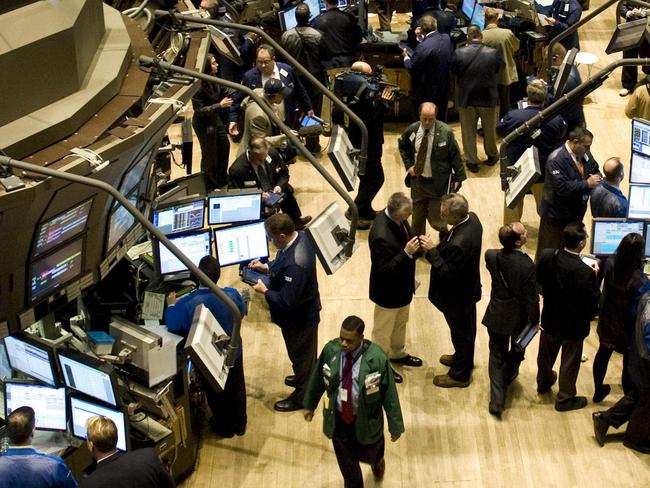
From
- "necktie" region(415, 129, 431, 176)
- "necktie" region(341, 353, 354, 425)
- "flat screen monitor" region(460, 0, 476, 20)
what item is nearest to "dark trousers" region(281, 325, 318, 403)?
"necktie" region(341, 353, 354, 425)

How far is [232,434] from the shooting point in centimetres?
808

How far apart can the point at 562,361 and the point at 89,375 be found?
367 centimetres

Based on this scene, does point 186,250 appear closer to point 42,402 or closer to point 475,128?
point 42,402

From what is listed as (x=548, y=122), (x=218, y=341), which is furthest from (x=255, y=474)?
(x=548, y=122)

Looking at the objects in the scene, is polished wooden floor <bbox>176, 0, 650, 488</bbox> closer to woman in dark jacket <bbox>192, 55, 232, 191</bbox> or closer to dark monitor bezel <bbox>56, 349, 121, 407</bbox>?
dark monitor bezel <bbox>56, 349, 121, 407</bbox>

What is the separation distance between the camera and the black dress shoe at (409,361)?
8781 millimetres

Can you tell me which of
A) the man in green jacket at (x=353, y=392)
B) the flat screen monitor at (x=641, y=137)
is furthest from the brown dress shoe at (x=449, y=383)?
the flat screen monitor at (x=641, y=137)

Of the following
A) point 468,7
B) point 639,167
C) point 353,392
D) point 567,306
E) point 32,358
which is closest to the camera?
point 353,392

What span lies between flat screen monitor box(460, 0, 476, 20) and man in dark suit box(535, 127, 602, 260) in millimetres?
4410

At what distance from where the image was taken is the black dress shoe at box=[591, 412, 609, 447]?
25.8 ft

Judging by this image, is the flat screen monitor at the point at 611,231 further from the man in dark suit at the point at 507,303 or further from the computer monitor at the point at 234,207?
the computer monitor at the point at 234,207

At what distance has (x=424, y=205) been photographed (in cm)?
1013

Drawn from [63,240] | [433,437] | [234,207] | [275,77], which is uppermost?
[63,240]

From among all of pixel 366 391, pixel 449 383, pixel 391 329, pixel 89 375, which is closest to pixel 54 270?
pixel 89 375
